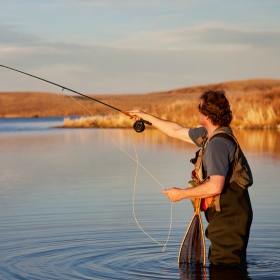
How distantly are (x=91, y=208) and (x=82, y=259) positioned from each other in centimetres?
266

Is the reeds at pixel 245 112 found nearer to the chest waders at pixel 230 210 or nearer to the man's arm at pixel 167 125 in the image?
the man's arm at pixel 167 125

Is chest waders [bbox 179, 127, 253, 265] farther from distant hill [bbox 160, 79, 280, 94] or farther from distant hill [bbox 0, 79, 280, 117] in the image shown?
distant hill [bbox 160, 79, 280, 94]

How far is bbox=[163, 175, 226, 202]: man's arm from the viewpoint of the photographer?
5.84 m

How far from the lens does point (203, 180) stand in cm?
611

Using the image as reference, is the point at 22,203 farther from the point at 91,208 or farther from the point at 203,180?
the point at 203,180

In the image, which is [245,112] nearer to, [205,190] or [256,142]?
[256,142]

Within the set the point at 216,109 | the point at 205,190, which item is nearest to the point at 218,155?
the point at 205,190

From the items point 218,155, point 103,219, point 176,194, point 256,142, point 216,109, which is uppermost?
point 216,109

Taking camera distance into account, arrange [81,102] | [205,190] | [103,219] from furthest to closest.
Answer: [81,102], [103,219], [205,190]

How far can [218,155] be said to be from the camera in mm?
5891

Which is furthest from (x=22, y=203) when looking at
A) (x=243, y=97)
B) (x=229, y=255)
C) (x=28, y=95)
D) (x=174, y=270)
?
(x=28, y=95)

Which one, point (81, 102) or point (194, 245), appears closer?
point (194, 245)

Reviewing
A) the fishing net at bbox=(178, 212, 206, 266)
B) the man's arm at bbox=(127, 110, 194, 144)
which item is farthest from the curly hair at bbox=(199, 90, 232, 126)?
the fishing net at bbox=(178, 212, 206, 266)

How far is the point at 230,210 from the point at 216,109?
0.76 meters
